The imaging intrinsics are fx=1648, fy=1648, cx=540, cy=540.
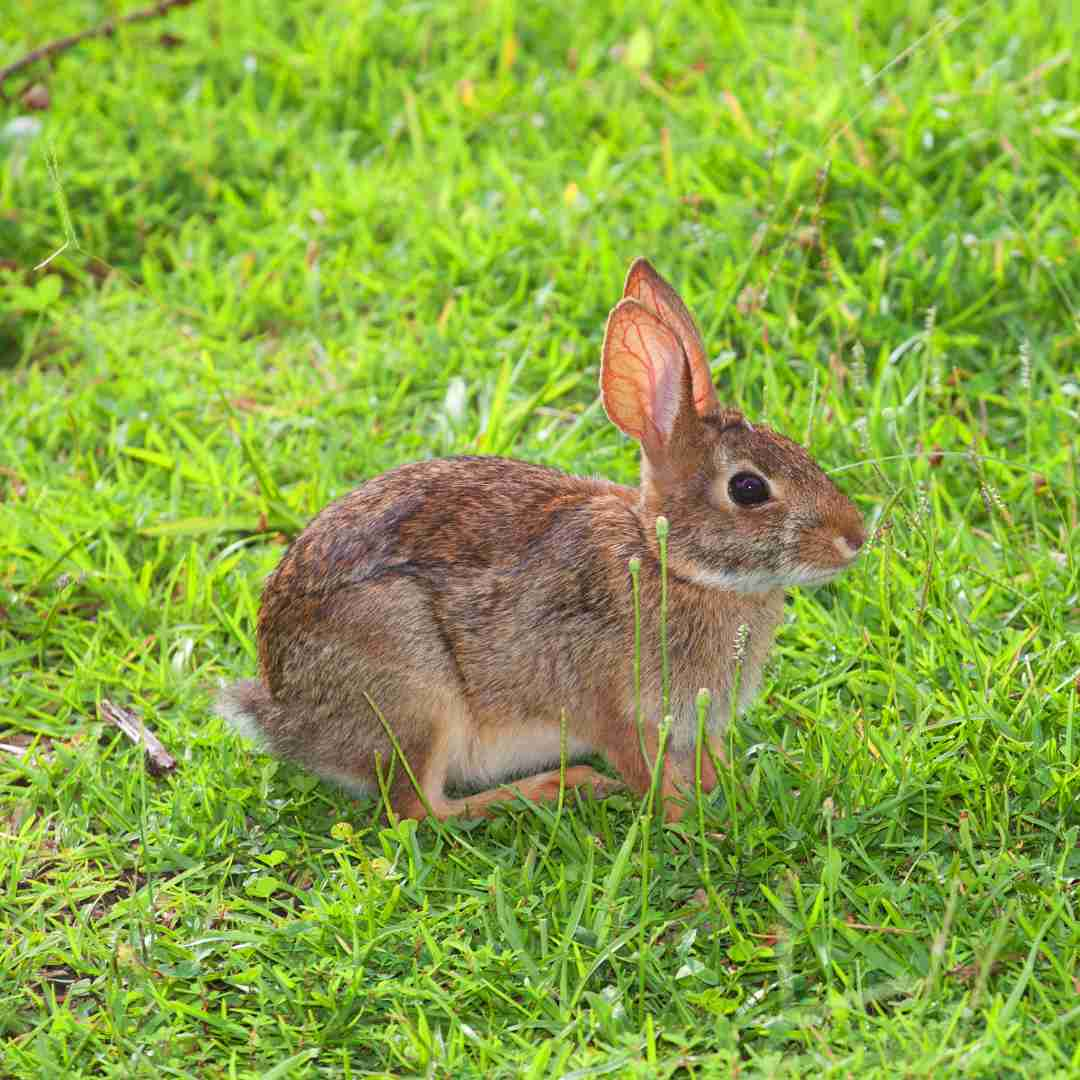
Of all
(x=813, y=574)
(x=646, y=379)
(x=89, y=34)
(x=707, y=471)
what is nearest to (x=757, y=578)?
(x=813, y=574)

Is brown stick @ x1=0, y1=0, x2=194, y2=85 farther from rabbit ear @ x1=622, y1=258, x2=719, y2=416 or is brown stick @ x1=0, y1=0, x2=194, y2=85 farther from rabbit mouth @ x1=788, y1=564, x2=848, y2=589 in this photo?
rabbit mouth @ x1=788, y1=564, x2=848, y2=589

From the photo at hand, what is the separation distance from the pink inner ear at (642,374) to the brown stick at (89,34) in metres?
3.99

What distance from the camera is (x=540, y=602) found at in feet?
13.4

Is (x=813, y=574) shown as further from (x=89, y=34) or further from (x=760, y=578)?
(x=89, y=34)

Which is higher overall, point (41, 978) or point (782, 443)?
point (782, 443)

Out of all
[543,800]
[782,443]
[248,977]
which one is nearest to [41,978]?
[248,977]

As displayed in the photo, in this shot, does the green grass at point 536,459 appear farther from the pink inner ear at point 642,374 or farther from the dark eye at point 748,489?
the pink inner ear at point 642,374

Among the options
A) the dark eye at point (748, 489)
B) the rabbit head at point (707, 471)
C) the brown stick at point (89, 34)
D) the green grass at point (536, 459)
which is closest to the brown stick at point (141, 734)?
the green grass at point (536, 459)

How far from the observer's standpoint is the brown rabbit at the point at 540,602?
3.91 meters

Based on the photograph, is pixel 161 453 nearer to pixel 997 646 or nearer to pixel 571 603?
pixel 571 603

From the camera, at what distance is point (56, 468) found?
539 cm

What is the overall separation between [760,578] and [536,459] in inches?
59.2

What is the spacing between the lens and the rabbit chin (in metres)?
Result: 3.83

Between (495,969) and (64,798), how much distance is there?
1.30m
